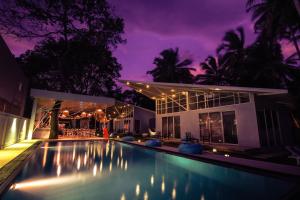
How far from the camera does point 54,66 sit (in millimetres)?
21016

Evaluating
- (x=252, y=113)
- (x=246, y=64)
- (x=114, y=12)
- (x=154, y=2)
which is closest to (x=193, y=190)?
(x=252, y=113)

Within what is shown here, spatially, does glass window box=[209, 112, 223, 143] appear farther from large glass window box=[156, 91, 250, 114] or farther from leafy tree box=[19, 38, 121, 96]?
leafy tree box=[19, 38, 121, 96]

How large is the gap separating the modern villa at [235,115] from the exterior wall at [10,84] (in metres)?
8.75

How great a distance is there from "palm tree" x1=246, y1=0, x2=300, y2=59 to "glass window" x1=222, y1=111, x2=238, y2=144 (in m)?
7.96

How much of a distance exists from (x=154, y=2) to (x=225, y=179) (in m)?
15.5

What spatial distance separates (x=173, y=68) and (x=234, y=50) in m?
8.88

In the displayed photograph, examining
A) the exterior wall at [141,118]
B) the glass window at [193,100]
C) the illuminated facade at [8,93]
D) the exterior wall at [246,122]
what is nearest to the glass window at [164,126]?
the glass window at [193,100]

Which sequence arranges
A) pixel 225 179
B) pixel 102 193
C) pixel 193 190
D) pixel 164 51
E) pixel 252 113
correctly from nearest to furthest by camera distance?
pixel 102 193 → pixel 193 190 → pixel 225 179 → pixel 252 113 → pixel 164 51

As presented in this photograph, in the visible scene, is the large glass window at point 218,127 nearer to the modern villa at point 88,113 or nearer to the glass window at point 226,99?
the glass window at point 226,99

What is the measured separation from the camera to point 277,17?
1412 cm

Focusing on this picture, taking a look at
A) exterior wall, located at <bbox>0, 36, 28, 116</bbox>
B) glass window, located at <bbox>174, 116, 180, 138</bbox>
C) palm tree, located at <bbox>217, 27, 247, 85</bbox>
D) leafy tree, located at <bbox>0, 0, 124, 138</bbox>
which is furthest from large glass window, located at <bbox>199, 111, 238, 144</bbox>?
leafy tree, located at <bbox>0, 0, 124, 138</bbox>

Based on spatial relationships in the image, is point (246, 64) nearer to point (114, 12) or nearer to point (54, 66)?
point (114, 12)

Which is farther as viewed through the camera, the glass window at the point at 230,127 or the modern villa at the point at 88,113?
the modern villa at the point at 88,113

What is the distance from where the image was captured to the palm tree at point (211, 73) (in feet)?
80.8
